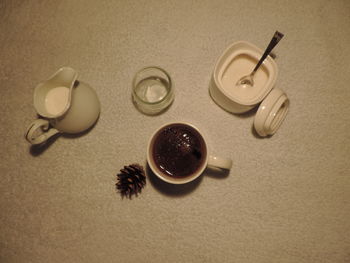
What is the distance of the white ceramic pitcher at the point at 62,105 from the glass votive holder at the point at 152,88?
0.10 metres

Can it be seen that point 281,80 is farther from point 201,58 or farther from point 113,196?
point 113,196

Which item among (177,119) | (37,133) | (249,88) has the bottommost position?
(37,133)

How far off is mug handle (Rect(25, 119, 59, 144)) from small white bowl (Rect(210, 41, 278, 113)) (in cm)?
32

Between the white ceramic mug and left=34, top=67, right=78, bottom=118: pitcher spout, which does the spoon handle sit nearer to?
the white ceramic mug

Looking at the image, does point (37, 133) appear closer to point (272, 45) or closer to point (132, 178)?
point (132, 178)

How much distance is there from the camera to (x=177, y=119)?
22.0 inches

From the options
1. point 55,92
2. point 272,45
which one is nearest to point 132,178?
point 55,92

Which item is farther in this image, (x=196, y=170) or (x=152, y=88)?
(x=152, y=88)

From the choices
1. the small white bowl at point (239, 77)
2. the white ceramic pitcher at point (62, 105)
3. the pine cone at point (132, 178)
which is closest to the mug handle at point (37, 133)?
the white ceramic pitcher at point (62, 105)

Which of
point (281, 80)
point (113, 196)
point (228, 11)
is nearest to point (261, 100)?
point (281, 80)

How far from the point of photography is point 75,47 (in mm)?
596

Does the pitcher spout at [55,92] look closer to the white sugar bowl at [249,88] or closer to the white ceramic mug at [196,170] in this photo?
the white ceramic mug at [196,170]

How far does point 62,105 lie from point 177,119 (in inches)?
8.9

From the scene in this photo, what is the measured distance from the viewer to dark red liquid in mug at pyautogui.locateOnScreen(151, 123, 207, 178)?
477 mm
